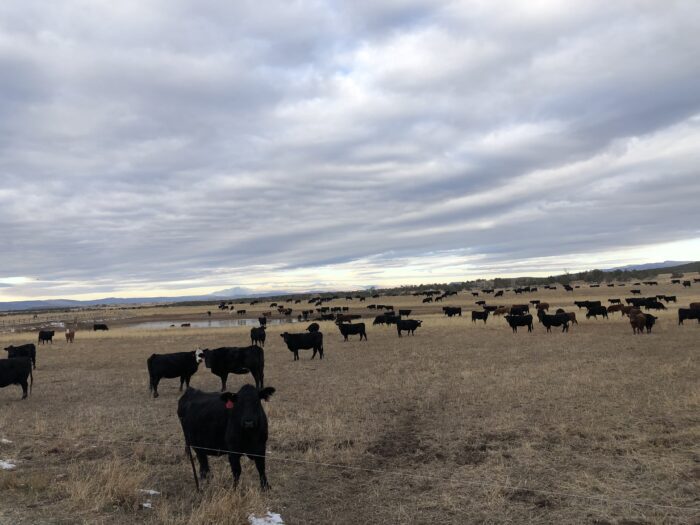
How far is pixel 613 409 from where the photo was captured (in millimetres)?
10711

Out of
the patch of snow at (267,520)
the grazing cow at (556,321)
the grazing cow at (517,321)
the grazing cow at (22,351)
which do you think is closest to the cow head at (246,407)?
the patch of snow at (267,520)

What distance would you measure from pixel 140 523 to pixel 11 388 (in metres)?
14.8

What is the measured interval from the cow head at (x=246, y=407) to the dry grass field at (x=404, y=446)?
0.89 meters

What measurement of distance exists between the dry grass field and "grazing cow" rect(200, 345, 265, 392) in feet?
3.05

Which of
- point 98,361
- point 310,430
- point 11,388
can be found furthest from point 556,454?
point 98,361

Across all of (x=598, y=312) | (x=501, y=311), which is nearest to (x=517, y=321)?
(x=598, y=312)

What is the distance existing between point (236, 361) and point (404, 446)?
8393 millimetres

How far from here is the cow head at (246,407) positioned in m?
6.85

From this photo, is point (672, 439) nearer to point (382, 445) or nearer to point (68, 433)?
point (382, 445)

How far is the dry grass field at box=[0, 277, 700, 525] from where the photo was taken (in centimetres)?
638

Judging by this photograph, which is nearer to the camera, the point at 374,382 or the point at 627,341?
the point at 374,382

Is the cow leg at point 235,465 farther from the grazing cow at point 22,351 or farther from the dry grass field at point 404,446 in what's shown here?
the grazing cow at point 22,351

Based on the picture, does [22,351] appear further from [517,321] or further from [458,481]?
[517,321]

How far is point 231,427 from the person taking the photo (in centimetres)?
712
